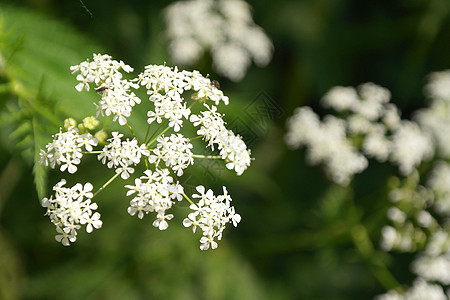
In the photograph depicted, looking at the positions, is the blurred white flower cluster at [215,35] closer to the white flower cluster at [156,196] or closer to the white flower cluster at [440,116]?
the white flower cluster at [440,116]

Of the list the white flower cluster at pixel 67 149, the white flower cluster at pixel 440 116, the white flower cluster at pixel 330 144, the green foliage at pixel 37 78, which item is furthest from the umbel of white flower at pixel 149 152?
the white flower cluster at pixel 440 116

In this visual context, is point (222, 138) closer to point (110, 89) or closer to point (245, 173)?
point (110, 89)

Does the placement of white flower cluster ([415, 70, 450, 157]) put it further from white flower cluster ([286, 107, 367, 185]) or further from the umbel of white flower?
the umbel of white flower

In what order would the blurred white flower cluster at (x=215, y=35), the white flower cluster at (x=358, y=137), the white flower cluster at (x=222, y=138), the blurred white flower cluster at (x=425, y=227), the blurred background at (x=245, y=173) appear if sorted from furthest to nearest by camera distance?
the blurred white flower cluster at (x=215, y=35), the white flower cluster at (x=358, y=137), the blurred white flower cluster at (x=425, y=227), the blurred background at (x=245, y=173), the white flower cluster at (x=222, y=138)

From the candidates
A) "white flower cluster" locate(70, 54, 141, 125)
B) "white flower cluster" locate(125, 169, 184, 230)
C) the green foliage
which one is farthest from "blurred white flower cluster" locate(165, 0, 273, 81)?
"white flower cluster" locate(125, 169, 184, 230)

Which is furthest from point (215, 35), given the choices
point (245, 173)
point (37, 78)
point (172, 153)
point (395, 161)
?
point (172, 153)

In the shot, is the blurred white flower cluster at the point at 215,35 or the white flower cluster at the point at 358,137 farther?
the blurred white flower cluster at the point at 215,35

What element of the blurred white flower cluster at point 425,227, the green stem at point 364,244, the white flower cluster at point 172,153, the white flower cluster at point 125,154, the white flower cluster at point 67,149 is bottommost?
the white flower cluster at point 67,149
